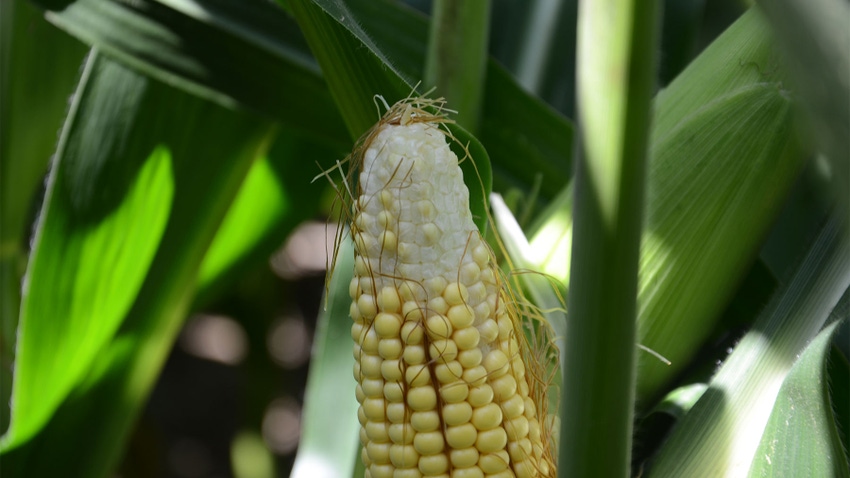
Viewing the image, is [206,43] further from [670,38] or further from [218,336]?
[218,336]

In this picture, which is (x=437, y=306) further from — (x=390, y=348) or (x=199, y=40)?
(x=199, y=40)

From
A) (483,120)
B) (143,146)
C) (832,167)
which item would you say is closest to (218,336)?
(143,146)

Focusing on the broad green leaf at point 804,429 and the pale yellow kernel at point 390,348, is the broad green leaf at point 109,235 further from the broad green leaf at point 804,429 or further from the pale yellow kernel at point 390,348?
the broad green leaf at point 804,429

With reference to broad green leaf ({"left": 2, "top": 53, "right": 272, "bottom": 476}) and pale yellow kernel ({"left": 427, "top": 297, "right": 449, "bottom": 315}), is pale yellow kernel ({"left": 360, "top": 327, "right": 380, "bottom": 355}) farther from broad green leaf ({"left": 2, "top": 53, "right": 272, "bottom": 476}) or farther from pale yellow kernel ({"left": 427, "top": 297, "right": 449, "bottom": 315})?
broad green leaf ({"left": 2, "top": 53, "right": 272, "bottom": 476})

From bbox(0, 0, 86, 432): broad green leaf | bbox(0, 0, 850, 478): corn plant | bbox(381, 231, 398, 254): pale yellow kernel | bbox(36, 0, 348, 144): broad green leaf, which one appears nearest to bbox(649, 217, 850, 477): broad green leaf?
bbox(0, 0, 850, 478): corn plant

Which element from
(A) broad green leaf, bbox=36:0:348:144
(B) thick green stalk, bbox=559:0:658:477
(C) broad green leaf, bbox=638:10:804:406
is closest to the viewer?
(B) thick green stalk, bbox=559:0:658:477

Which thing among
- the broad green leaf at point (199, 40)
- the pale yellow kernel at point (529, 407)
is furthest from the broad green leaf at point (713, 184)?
the broad green leaf at point (199, 40)
